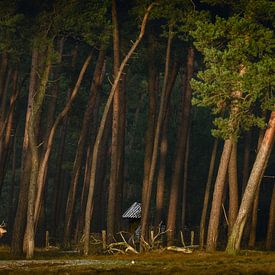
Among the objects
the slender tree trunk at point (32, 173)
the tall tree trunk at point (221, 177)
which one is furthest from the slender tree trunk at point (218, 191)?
the slender tree trunk at point (32, 173)

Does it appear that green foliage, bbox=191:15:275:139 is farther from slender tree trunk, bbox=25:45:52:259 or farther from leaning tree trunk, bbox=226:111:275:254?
slender tree trunk, bbox=25:45:52:259

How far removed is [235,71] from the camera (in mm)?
31828

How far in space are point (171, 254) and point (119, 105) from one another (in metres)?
9.78

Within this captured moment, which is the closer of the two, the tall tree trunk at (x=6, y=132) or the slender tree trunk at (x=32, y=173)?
the slender tree trunk at (x=32, y=173)

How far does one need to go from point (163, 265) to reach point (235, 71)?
9114mm

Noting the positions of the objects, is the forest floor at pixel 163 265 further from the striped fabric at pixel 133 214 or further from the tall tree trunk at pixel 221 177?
the striped fabric at pixel 133 214

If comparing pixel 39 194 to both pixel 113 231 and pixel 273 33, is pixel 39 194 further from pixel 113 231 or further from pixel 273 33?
pixel 273 33

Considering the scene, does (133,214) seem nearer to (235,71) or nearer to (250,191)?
(250,191)

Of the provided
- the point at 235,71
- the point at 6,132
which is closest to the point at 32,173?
the point at 235,71

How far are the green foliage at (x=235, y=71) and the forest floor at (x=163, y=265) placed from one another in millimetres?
5027

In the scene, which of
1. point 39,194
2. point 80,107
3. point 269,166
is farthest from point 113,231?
point 269,166

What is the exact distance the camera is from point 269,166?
56250mm

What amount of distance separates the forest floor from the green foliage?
503 centimetres

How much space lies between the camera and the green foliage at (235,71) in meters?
30.6
